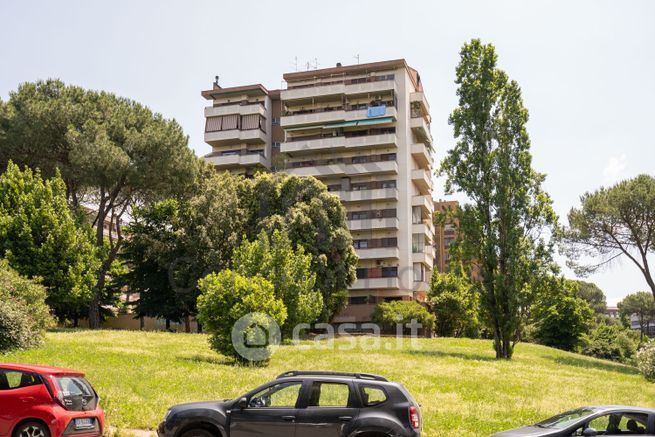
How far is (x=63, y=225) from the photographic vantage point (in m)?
36.4

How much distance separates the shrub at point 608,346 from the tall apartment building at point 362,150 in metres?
18.1

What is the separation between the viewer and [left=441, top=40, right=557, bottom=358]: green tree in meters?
35.0

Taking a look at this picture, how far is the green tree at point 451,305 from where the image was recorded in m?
61.5

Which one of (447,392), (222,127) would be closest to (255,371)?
(447,392)

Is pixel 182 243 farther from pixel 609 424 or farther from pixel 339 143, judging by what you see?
pixel 609 424

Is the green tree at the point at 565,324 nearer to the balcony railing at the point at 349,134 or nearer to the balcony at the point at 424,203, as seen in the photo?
the balcony at the point at 424,203

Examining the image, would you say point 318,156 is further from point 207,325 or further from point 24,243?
point 207,325

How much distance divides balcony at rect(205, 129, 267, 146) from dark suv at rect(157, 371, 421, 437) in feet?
212

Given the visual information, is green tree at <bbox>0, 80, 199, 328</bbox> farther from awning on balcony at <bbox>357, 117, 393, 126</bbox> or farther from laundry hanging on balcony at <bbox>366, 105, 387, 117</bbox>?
laundry hanging on balcony at <bbox>366, 105, 387, 117</bbox>

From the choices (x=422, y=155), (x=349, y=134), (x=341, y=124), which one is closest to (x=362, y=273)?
(x=422, y=155)

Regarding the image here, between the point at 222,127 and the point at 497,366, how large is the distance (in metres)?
54.0

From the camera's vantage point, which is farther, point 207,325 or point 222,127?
point 222,127

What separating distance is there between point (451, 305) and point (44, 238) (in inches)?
1571

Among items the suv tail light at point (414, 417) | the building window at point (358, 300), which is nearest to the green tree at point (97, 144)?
the building window at point (358, 300)
